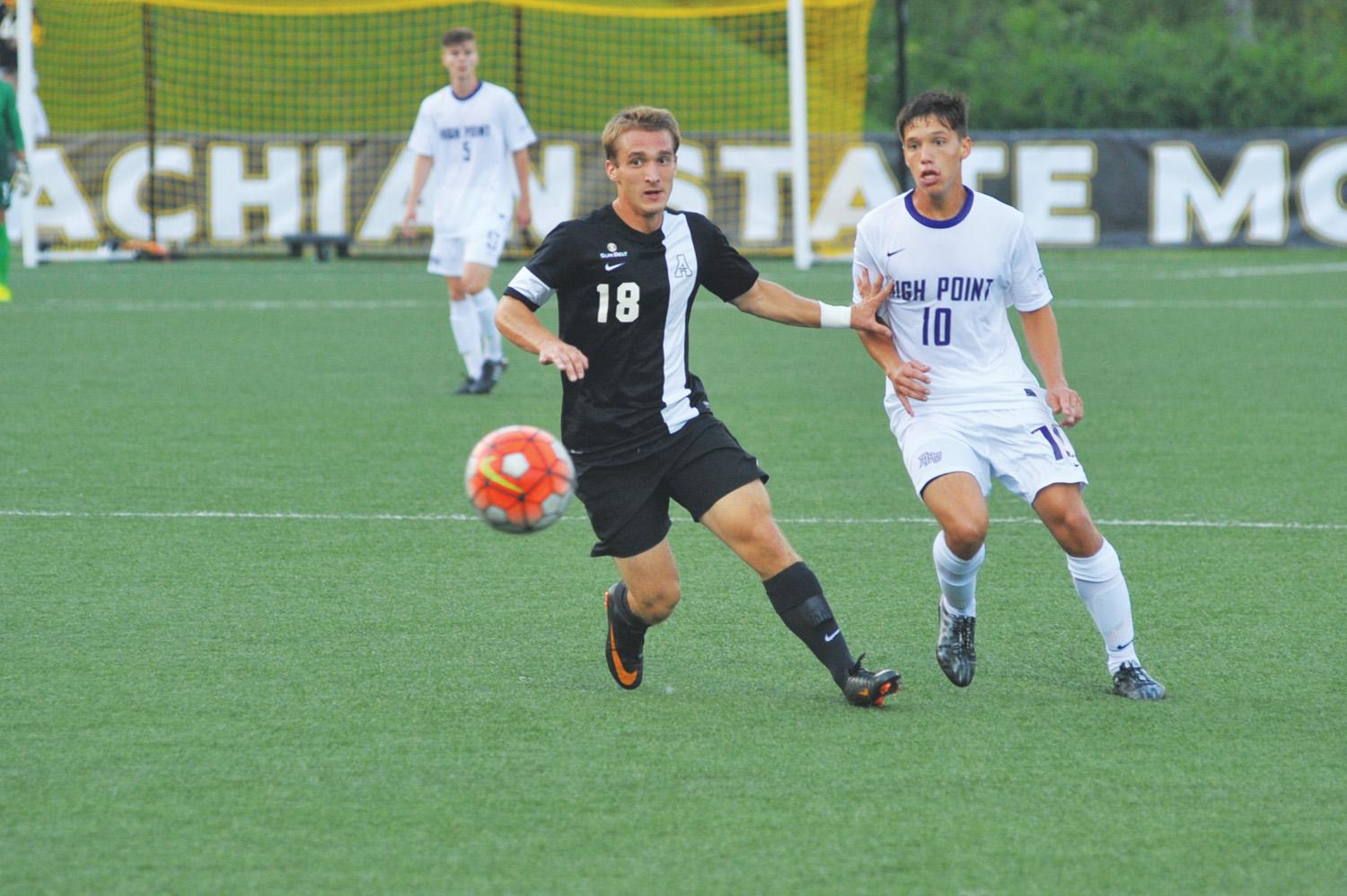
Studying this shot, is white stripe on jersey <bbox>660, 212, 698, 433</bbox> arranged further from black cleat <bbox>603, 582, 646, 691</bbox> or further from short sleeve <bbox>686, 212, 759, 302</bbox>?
black cleat <bbox>603, 582, 646, 691</bbox>

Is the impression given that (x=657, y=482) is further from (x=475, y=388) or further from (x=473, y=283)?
(x=475, y=388)

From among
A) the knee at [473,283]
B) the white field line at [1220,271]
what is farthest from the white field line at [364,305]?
the knee at [473,283]

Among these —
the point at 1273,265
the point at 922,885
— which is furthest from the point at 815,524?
the point at 1273,265

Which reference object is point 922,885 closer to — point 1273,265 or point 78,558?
point 78,558

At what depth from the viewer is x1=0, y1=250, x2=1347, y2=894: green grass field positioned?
3.72m

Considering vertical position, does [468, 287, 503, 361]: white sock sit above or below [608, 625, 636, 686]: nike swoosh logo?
above

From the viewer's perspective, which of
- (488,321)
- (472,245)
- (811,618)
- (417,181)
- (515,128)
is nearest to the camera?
(811,618)

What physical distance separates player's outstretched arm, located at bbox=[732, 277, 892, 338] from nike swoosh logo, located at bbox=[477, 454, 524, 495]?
89 cm

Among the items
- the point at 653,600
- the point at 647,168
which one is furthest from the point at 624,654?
the point at 647,168

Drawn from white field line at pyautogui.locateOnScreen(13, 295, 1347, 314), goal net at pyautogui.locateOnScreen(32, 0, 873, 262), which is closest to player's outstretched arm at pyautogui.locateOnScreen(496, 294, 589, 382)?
white field line at pyautogui.locateOnScreen(13, 295, 1347, 314)

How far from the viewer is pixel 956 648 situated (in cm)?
505

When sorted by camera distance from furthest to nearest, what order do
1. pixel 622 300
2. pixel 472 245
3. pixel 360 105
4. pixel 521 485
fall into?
1. pixel 360 105
2. pixel 472 245
3. pixel 622 300
4. pixel 521 485

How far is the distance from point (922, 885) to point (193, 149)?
848 inches

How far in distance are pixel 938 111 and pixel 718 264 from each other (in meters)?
0.76
